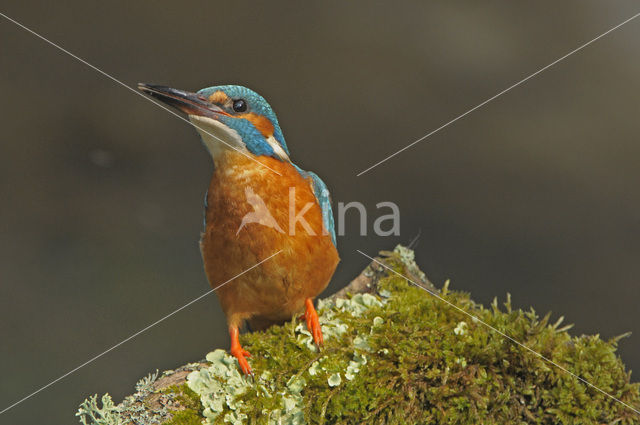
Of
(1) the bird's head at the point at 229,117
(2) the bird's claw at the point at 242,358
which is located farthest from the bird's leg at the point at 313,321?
(1) the bird's head at the point at 229,117

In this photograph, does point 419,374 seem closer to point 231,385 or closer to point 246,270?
point 231,385

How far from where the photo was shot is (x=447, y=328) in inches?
86.7

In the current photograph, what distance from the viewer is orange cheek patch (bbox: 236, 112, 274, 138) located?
2.52 metres

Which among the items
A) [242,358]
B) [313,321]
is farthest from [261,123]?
[242,358]

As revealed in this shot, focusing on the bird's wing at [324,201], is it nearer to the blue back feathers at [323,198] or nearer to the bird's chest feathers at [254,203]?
the blue back feathers at [323,198]

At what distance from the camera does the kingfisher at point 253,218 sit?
2.43 meters

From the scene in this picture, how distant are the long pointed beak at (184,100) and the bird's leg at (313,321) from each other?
36.0 inches

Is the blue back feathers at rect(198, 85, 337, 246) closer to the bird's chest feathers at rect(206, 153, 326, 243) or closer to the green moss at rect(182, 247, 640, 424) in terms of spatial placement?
the bird's chest feathers at rect(206, 153, 326, 243)

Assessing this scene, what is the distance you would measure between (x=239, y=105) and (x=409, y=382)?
1348mm

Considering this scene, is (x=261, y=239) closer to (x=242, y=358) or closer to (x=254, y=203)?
(x=254, y=203)

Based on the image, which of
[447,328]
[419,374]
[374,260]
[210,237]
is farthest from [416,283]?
[210,237]

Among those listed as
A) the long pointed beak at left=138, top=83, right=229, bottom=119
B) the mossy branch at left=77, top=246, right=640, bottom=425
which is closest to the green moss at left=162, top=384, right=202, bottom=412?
the mossy branch at left=77, top=246, right=640, bottom=425

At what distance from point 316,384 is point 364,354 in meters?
0.21

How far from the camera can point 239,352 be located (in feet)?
7.53
